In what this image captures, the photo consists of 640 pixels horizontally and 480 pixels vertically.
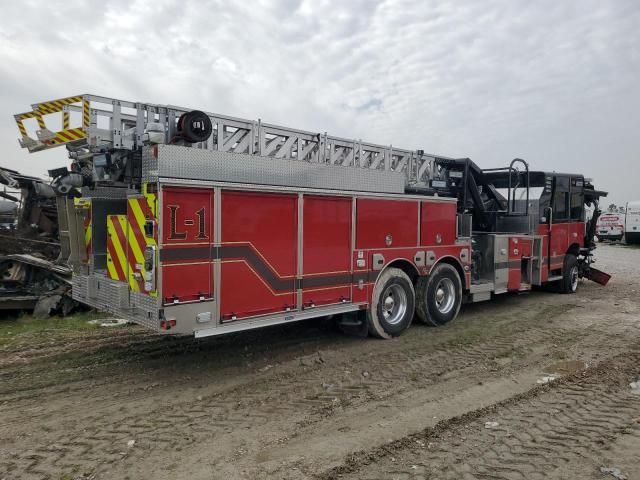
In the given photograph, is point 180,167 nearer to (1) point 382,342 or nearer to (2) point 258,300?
(2) point 258,300

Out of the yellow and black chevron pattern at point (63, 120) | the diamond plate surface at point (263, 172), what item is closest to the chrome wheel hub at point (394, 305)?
the diamond plate surface at point (263, 172)

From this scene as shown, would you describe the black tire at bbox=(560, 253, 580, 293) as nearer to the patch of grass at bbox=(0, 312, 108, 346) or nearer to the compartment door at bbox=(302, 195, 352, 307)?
the compartment door at bbox=(302, 195, 352, 307)

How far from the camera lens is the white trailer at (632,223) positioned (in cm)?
3102

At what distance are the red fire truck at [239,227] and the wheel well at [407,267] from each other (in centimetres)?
2

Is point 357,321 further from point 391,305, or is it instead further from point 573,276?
point 573,276

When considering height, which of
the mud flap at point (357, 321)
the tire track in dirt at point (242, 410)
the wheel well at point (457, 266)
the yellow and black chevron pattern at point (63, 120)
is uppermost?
the yellow and black chevron pattern at point (63, 120)

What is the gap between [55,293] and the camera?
349 inches

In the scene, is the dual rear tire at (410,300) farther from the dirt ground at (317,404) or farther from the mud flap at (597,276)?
the mud flap at (597,276)

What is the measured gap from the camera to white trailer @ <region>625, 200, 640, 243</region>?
31.0 metres

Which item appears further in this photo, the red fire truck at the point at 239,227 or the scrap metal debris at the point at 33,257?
the scrap metal debris at the point at 33,257

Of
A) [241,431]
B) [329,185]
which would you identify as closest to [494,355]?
[329,185]

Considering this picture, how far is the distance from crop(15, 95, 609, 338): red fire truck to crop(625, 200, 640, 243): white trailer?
28.1 m

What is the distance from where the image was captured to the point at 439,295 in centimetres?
834

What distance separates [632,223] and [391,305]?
30.4 metres
